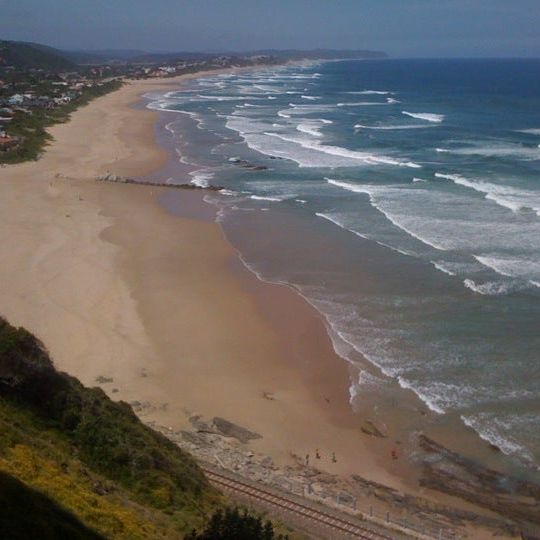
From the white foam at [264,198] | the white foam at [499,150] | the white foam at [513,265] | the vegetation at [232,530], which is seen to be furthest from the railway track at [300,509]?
the white foam at [499,150]

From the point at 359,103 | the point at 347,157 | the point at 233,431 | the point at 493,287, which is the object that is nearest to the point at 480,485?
the point at 233,431

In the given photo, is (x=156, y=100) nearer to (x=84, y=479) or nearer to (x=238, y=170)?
(x=238, y=170)

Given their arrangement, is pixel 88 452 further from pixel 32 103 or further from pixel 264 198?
pixel 32 103

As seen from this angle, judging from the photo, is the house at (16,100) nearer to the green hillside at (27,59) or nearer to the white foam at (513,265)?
the white foam at (513,265)

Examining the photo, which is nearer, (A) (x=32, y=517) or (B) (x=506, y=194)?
(A) (x=32, y=517)

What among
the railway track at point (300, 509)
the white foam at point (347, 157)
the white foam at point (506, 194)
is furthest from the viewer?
the white foam at point (347, 157)

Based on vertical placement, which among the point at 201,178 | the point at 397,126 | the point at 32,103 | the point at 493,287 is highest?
the point at 32,103
